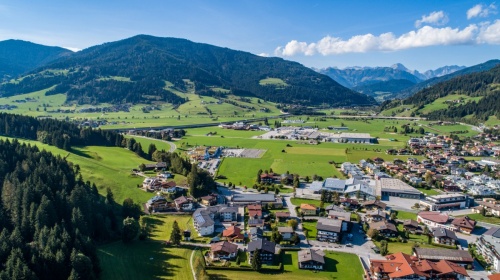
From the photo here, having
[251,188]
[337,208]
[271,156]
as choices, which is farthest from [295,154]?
[337,208]

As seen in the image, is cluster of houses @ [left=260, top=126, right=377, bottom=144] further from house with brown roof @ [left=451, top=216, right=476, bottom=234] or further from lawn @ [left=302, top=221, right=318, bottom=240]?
lawn @ [left=302, top=221, right=318, bottom=240]

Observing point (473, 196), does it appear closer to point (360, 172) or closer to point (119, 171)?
point (360, 172)

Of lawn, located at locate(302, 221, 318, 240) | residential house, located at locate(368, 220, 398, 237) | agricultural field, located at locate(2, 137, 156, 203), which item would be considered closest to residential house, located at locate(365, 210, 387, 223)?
residential house, located at locate(368, 220, 398, 237)

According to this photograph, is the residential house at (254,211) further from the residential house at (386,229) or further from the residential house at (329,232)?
the residential house at (386,229)

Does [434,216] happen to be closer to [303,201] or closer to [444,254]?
[444,254]

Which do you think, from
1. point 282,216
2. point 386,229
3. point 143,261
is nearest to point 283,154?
point 282,216

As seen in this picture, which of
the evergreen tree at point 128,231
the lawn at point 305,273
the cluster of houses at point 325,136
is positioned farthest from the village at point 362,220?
the cluster of houses at point 325,136
